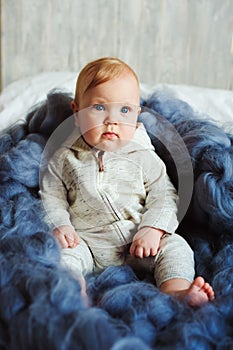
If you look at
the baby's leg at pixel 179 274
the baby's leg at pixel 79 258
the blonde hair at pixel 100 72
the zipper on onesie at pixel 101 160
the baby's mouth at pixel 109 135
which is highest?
the blonde hair at pixel 100 72

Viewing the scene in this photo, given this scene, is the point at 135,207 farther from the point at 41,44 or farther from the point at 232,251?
the point at 41,44

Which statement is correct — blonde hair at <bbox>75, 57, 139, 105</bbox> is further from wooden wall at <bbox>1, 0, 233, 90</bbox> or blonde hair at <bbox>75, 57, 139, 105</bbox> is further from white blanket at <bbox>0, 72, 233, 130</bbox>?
wooden wall at <bbox>1, 0, 233, 90</bbox>

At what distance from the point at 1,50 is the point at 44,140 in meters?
0.62

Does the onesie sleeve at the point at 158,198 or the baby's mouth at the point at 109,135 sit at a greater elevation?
the baby's mouth at the point at 109,135

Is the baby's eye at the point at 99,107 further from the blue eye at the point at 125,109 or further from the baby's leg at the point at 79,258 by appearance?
the baby's leg at the point at 79,258

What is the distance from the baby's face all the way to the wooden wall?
2.18ft

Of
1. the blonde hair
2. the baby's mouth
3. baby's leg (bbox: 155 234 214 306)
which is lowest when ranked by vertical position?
baby's leg (bbox: 155 234 214 306)

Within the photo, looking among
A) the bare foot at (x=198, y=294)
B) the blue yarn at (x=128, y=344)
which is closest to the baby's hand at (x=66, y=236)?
the bare foot at (x=198, y=294)

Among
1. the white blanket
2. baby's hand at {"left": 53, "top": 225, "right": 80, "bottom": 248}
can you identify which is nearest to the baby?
baby's hand at {"left": 53, "top": 225, "right": 80, "bottom": 248}

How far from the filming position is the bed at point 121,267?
62cm

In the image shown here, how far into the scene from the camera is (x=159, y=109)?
1.12 m

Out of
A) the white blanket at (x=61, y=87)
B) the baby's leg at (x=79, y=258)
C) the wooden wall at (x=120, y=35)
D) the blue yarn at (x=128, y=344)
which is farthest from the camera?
the wooden wall at (x=120, y=35)

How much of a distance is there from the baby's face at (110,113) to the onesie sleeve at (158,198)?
0.07m

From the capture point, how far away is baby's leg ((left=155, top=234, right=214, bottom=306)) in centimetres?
76
